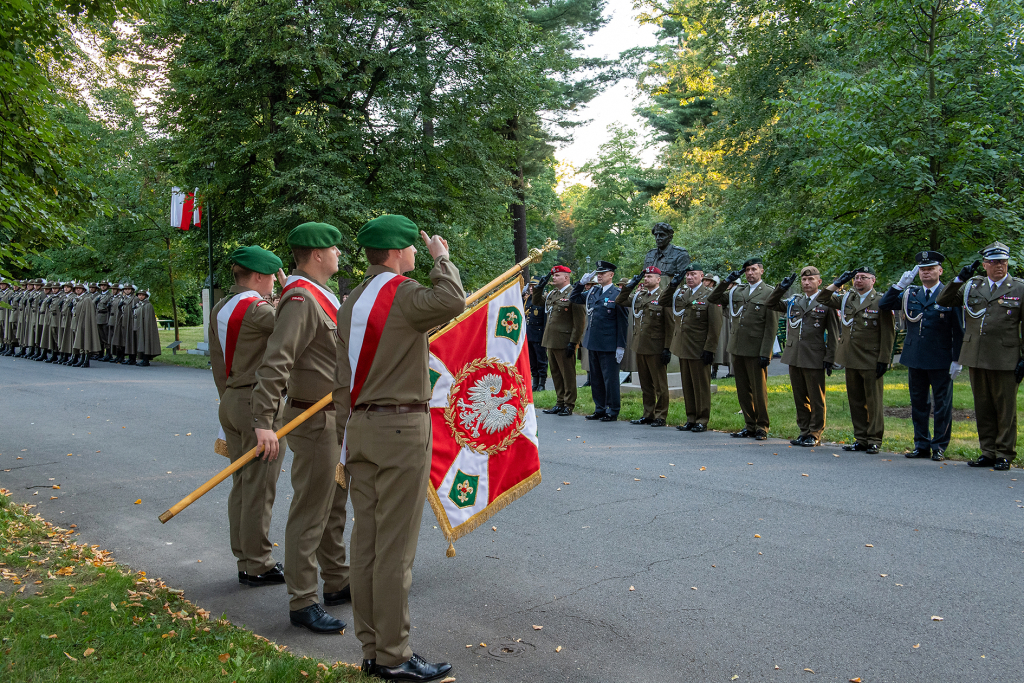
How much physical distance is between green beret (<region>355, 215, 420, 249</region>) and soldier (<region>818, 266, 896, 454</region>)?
7.19 metres

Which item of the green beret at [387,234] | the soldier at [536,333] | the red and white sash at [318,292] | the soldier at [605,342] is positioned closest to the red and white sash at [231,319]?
the red and white sash at [318,292]

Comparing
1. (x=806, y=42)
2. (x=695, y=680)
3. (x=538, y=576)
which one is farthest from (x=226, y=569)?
(x=806, y=42)

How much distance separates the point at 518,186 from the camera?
90.8 ft

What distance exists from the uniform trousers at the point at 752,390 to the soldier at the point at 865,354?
99 cm

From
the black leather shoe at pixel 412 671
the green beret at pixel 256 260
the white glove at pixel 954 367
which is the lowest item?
the black leather shoe at pixel 412 671

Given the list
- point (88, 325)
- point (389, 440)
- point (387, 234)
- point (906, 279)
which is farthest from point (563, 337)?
point (88, 325)

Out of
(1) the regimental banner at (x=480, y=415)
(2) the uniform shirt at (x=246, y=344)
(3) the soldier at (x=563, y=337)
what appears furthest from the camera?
(3) the soldier at (x=563, y=337)

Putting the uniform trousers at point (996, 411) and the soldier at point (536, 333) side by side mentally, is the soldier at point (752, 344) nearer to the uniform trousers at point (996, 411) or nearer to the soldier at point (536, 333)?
the uniform trousers at point (996, 411)

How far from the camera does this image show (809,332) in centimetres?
1014

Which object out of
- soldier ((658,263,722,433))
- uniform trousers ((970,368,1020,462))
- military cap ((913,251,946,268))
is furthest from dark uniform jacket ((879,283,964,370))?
soldier ((658,263,722,433))

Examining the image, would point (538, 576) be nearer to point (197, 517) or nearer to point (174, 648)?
point (174, 648)

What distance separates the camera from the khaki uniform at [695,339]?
35.8 feet

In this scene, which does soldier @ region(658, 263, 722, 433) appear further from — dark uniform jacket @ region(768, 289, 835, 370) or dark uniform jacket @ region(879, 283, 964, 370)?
dark uniform jacket @ region(879, 283, 964, 370)

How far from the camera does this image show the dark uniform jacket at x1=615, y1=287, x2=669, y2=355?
1179cm
